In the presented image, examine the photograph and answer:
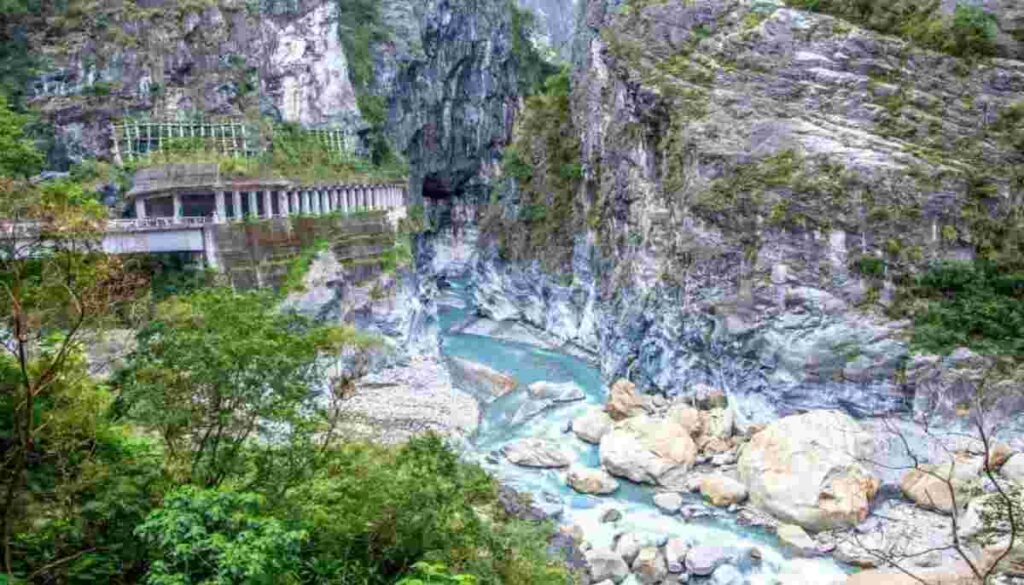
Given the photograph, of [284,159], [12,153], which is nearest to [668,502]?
[12,153]

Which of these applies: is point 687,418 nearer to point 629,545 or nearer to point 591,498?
point 591,498

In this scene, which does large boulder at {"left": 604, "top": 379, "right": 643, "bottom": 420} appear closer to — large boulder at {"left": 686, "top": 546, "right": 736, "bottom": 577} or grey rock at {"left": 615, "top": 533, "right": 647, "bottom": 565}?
grey rock at {"left": 615, "top": 533, "right": 647, "bottom": 565}

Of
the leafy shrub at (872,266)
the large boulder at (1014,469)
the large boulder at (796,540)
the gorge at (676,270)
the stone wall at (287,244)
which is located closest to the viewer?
the large boulder at (796,540)

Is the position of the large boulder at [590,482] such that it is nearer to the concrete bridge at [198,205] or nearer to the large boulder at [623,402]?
the large boulder at [623,402]

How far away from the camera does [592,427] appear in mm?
28062

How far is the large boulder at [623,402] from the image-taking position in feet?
97.8

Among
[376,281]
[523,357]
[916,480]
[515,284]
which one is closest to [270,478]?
[916,480]

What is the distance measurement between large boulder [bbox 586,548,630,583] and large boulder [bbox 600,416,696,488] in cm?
477

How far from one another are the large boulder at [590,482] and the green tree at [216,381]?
537 inches

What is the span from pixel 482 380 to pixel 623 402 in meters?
8.11

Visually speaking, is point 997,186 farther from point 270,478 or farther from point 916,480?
point 270,478

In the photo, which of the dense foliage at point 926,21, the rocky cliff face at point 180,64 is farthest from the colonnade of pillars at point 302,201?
the dense foliage at point 926,21

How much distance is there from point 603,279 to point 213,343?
3071cm

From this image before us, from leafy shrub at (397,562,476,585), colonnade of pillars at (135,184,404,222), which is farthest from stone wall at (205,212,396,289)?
leafy shrub at (397,562,476,585)
